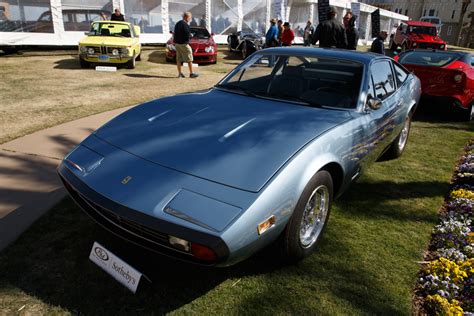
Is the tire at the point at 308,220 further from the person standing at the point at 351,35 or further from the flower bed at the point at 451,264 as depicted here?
the person standing at the point at 351,35

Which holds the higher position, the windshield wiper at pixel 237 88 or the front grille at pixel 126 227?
the windshield wiper at pixel 237 88

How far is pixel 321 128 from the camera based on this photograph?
250 centimetres

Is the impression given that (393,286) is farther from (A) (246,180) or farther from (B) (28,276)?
(B) (28,276)

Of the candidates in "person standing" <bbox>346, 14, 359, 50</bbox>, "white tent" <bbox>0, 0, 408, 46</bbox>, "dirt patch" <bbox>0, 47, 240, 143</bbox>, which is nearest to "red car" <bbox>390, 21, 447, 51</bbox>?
"white tent" <bbox>0, 0, 408, 46</bbox>

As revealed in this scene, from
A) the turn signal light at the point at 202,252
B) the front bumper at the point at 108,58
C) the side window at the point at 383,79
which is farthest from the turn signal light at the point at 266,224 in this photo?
the front bumper at the point at 108,58

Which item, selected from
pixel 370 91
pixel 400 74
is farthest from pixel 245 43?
pixel 370 91

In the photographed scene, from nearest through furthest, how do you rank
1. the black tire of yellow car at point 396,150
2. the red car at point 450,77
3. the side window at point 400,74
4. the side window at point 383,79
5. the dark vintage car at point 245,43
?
the side window at point 383,79
the side window at point 400,74
the black tire of yellow car at point 396,150
the red car at point 450,77
the dark vintage car at point 245,43

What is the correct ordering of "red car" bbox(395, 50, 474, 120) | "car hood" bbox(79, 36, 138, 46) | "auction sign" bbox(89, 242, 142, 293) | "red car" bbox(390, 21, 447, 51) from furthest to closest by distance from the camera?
1. "red car" bbox(390, 21, 447, 51)
2. "car hood" bbox(79, 36, 138, 46)
3. "red car" bbox(395, 50, 474, 120)
4. "auction sign" bbox(89, 242, 142, 293)

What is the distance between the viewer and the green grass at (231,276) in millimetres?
2076

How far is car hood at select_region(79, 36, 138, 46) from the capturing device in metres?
10.1

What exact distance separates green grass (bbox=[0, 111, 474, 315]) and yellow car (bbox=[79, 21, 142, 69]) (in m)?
8.22

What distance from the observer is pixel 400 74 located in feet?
14.4

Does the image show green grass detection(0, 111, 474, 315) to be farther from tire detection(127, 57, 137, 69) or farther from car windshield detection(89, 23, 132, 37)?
car windshield detection(89, 23, 132, 37)

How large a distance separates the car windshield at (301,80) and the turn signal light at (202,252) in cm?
168
